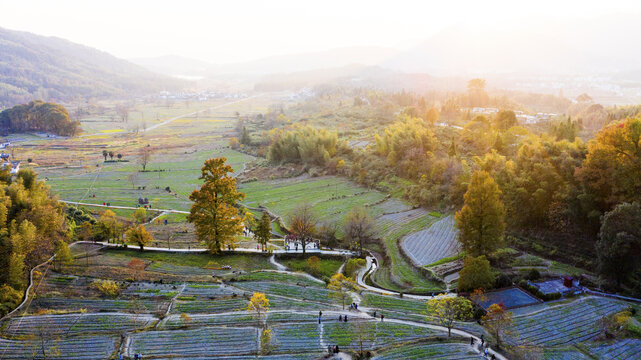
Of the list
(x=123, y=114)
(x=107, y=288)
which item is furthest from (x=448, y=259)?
(x=123, y=114)

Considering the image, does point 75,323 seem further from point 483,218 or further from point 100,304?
point 483,218

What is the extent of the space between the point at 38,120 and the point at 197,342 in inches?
5114

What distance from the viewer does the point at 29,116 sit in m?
126

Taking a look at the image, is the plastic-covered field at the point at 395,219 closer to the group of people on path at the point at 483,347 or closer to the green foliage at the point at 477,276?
the green foliage at the point at 477,276

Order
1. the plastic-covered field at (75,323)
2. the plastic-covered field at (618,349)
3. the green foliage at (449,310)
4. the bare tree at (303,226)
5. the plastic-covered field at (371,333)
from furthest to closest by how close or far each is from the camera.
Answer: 1. the bare tree at (303,226)
2. the plastic-covered field at (75,323)
3. the green foliage at (449,310)
4. the plastic-covered field at (371,333)
5. the plastic-covered field at (618,349)

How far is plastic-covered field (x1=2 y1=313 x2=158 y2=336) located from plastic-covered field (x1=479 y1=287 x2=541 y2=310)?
25896mm

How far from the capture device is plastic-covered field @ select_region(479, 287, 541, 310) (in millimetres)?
31625

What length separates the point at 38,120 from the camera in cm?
12588

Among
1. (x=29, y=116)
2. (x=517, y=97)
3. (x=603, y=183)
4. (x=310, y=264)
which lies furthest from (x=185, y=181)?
(x=517, y=97)

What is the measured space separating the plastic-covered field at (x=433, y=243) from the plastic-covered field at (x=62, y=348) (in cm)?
2927

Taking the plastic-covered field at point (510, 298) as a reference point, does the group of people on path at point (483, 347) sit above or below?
below

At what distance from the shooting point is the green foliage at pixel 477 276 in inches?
1313

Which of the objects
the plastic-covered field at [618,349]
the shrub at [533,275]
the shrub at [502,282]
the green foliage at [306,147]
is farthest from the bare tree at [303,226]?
the green foliage at [306,147]

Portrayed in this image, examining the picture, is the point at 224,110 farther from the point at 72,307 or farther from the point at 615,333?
the point at 615,333
